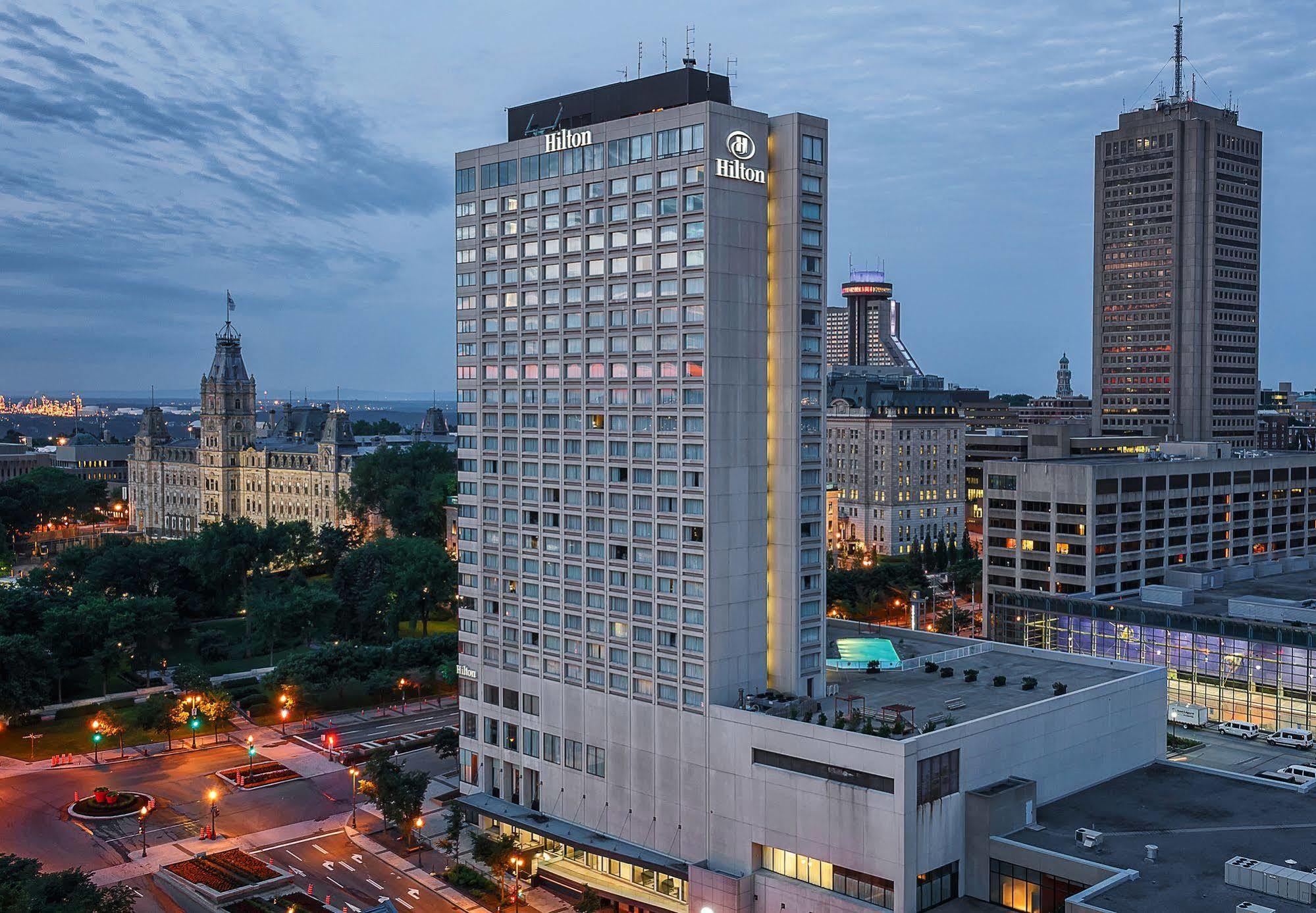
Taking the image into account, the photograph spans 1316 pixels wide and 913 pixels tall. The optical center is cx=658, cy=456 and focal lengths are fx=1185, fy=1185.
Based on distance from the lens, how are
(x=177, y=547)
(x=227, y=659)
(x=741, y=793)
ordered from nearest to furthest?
1. (x=741, y=793)
2. (x=227, y=659)
3. (x=177, y=547)

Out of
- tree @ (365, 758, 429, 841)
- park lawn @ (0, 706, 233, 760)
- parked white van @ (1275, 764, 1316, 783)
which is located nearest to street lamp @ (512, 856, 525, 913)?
tree @ (365, 758, 429, 841)

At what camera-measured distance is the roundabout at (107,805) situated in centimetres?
10012

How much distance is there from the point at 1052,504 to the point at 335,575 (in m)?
105

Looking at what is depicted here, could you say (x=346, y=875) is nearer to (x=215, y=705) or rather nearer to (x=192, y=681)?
(x=215, y=705)

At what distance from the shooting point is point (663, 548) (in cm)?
8512

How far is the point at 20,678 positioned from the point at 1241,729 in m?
124

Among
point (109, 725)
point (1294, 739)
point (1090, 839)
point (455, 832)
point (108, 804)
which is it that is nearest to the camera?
point (1090, 839)

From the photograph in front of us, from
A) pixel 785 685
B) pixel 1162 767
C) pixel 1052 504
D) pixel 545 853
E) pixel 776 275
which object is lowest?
pixel 545 853

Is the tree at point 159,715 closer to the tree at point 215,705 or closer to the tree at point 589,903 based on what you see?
the tree at point 215,705

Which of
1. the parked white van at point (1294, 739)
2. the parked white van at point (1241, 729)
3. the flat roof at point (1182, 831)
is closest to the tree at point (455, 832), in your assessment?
the flat roof at point (1182, 831)

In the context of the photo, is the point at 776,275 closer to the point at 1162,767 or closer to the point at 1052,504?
the point at 1162,767

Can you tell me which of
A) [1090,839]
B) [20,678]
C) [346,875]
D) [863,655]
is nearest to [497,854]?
[346,875]

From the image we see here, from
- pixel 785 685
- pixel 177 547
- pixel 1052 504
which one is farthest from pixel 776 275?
pixel 177 547

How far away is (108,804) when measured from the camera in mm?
102188
